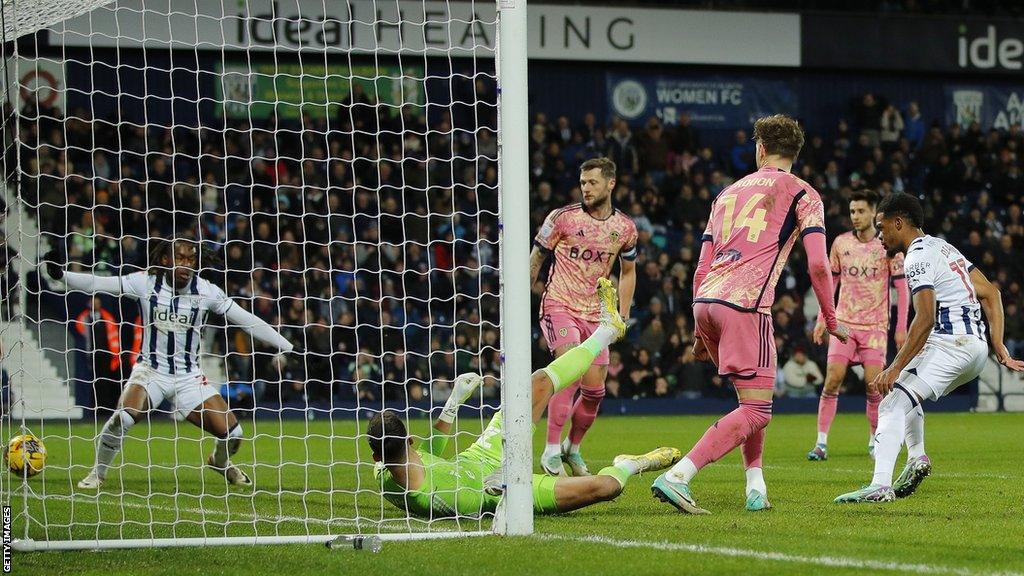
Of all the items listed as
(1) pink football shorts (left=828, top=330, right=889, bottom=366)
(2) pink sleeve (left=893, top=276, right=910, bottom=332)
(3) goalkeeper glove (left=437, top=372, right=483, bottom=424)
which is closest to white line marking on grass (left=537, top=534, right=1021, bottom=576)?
(3) goalkeeper glove (left=437, top=372, right=483, bottom=424)

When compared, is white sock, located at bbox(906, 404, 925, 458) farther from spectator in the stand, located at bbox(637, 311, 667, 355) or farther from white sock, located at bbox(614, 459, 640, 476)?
spectator in the stand, located at bbox(637, 311, 667, 355)

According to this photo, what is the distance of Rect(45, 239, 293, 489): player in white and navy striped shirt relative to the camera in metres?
9.91

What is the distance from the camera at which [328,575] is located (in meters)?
5.50

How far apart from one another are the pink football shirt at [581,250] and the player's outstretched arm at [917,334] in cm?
306

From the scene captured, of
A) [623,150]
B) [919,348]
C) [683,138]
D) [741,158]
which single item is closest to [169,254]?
[919,348]

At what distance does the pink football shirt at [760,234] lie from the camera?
744 centimetres

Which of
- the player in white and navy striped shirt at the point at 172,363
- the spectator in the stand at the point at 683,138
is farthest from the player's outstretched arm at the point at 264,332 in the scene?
the spectator in the stand at the point at 683,138

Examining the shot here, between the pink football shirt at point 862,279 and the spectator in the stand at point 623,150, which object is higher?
the spectator in the stand at point 623,150

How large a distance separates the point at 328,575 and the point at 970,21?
82.0 feet

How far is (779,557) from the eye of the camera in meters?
5.62

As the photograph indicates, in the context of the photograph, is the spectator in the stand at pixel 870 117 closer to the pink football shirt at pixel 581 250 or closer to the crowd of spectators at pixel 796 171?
the crowd of spectators at pixel 796 171

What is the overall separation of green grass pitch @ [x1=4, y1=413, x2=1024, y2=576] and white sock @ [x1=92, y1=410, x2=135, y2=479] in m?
0.28

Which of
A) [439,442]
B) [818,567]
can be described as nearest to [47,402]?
[439,442]

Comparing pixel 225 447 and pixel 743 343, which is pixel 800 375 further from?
pixel 743 343
